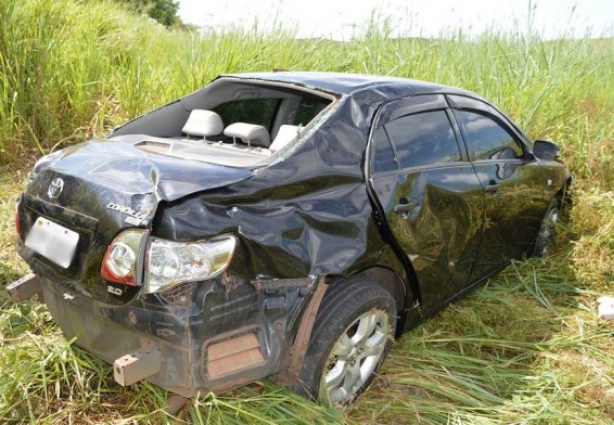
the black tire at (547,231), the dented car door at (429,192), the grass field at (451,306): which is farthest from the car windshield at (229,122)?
the black tire at (547,231)

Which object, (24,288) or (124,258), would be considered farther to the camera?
(24,288)

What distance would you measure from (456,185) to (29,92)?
494 cm

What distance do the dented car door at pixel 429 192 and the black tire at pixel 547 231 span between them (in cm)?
141

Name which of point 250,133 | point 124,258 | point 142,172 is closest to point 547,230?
point 250,133

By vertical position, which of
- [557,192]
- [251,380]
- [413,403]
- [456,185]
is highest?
[456,185]

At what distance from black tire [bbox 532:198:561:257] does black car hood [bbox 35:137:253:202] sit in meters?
3.14

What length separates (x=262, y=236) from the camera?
2090 millimetres

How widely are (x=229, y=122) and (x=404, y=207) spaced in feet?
4.72

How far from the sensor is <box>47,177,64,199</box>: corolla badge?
2.28 meters

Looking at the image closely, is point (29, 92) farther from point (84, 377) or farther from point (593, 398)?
point (593, 398)

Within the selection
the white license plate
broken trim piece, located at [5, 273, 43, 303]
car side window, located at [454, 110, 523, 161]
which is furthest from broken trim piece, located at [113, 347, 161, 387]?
car side window, located at [454, 110, 523, 161]

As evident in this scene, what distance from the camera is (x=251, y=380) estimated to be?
2.12m

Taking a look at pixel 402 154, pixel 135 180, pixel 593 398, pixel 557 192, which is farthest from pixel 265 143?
pixel 557 192

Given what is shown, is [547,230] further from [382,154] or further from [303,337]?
[303,337]
